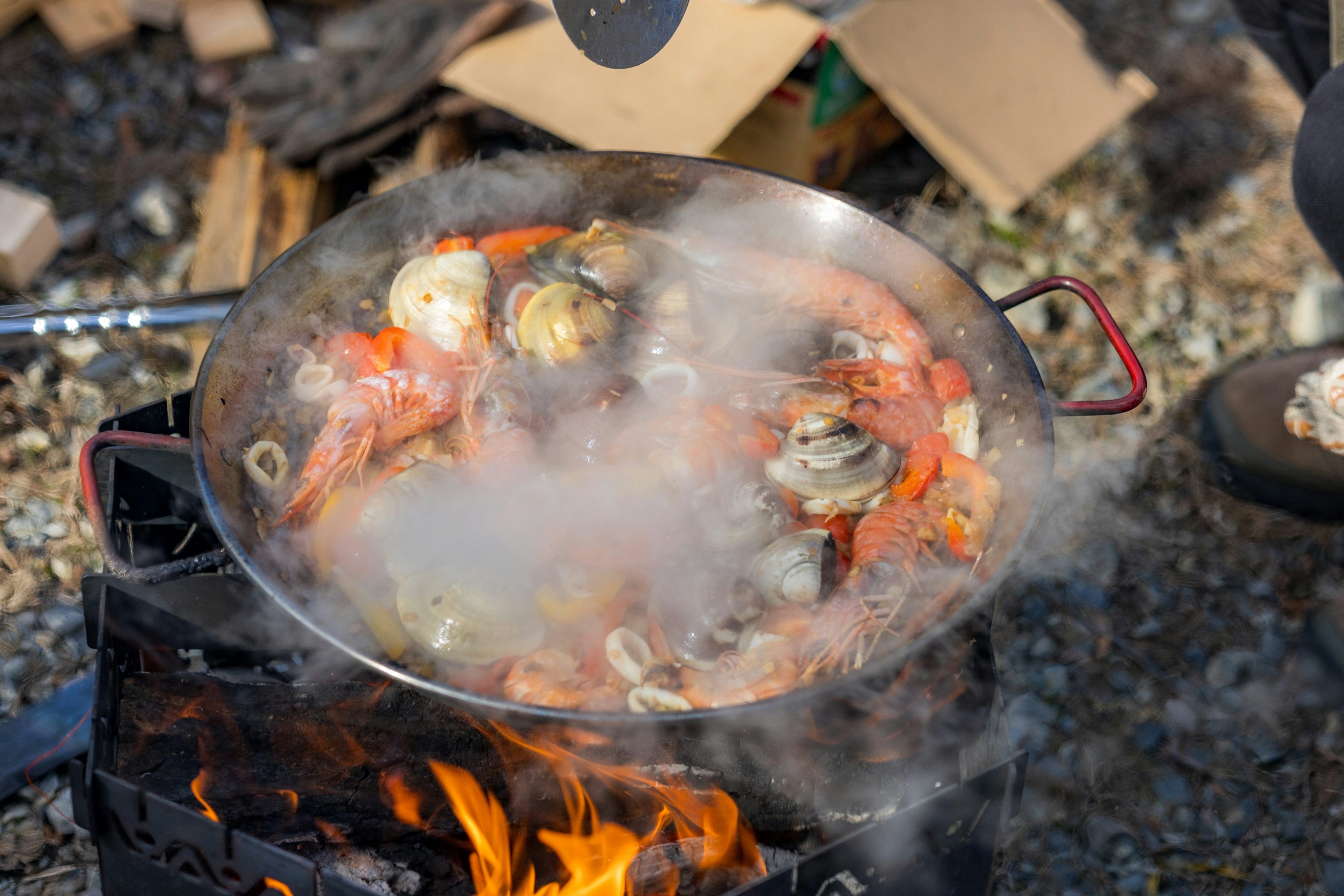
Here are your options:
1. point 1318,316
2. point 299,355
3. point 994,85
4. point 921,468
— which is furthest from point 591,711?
point 1318,316

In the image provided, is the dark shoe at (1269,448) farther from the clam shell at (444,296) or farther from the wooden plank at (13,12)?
the wooden plank at (13,12)

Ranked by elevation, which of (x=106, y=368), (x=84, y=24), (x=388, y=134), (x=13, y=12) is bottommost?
(x=106, y=368)

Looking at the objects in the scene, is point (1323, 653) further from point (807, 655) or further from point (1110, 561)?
point (807, 655)

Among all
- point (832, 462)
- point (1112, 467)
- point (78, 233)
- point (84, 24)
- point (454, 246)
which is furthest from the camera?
point (84, 24)

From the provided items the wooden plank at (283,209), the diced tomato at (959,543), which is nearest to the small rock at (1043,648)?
the diced tomato at (959,543)

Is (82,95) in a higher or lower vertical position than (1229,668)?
higher

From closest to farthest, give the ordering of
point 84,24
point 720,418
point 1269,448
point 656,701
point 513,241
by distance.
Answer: point 656,701 → point 720,418 → point 513,241 → point 1269,448 → point 84,24

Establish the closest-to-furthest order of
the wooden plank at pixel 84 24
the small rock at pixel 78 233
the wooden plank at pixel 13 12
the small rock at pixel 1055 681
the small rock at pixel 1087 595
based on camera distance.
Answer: the small rock at pixel 1055 681
the small rock at pixel 1087 595
the small rock at pixel 78 233
the wooden plank at pixel 13 12
the wooden plank at pixel 84 24

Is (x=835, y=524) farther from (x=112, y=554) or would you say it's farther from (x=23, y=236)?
(x=23, y=236)
